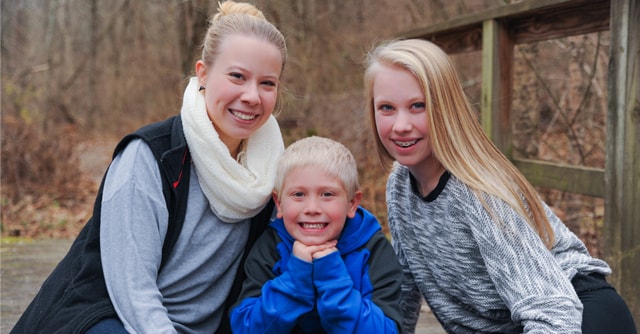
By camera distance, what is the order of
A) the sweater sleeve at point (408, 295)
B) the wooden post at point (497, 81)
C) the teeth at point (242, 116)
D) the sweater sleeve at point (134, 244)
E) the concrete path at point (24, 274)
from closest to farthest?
the sweater sleeve at point (134, 244), the teeth at point (242, 116), the sweater sleeve at point (408, 295), the concrete path at point (24, 274), the wooden post at point (497, 81)

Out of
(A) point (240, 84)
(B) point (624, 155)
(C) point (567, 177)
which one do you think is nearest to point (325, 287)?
(A) point (240, 84)

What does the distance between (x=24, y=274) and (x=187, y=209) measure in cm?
256

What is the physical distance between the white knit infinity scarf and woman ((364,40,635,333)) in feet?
1.53

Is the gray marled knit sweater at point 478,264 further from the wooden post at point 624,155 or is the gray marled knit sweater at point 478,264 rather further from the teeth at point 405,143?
the wooden post at point 624,155

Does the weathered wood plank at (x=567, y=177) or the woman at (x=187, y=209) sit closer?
the woman at (x=187, y=209)

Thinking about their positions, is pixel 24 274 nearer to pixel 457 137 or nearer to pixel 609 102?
pixel 457 137

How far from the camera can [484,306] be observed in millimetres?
2389

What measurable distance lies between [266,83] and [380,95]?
1.40 ft

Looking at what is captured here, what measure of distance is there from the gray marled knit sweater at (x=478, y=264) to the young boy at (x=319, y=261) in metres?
0.23

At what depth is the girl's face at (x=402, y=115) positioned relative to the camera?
7.76 ft

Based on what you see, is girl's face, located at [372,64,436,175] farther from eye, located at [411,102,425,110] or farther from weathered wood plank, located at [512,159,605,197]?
weathered wood plank, located at [512,159,605,197]

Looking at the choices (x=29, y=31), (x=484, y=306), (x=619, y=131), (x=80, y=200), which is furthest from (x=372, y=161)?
(x=29, y=31)

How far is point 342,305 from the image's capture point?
2.14 metres

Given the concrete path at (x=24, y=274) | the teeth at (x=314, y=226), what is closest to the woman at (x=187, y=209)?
the teeth at (x=314, y=226)
